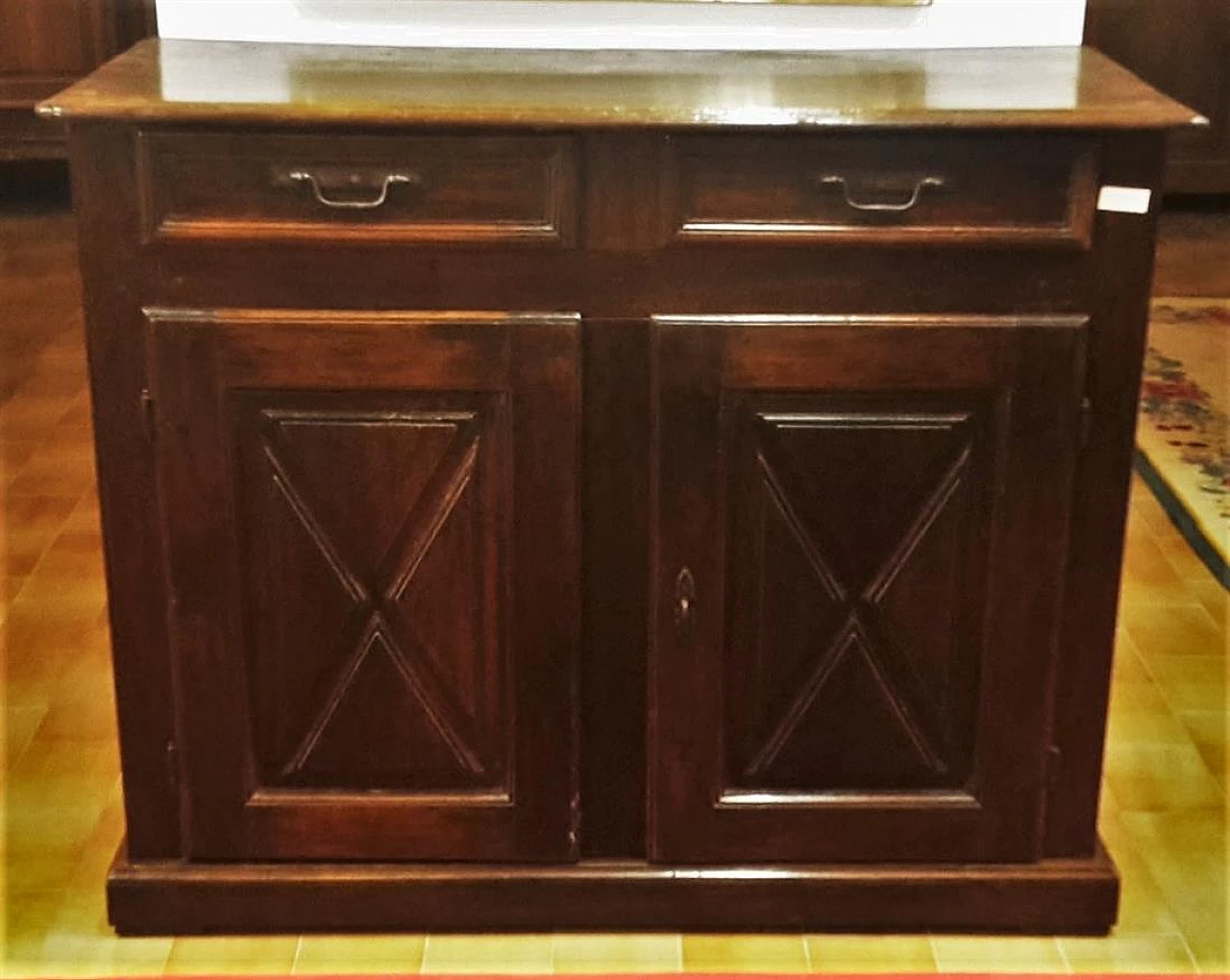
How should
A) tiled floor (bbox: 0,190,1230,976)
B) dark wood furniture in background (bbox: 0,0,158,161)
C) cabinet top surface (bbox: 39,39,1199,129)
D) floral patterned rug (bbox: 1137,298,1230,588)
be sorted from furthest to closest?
1. dark wood furniture in background (bbox: 0,0,158,161)
2. floral patterned rug (bbox: 1137,298,1230,588)
3. tiled floor (bbox: 0,190,1230,976)
4. cabinet top surface (bbox: 39,39,1199,129)

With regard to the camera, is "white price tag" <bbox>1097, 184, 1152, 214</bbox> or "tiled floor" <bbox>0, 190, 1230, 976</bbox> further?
"tiled floor" <bbox>0, 190, 1230, 976</bbox>

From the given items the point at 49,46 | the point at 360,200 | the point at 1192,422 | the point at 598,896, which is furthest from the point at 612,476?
the point at 49,46

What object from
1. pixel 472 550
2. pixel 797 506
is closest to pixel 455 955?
pixel 472 550

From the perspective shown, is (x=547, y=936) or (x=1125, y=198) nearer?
(x=1125, y=198)

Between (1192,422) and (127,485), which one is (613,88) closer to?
(127,485)

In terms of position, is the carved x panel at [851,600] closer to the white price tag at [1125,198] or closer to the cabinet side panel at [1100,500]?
the cabinet side panel at [1100,500]

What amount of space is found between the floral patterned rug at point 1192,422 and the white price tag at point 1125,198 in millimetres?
1385

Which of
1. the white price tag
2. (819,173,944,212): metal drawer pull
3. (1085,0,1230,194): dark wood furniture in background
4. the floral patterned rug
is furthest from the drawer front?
(1085,0,1230,194): dark wood furniture in background

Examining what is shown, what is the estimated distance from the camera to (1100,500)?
1.68m

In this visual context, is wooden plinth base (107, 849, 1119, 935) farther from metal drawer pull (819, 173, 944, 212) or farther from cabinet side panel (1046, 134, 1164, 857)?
metal drawer pull (819, 173, 944, 212)

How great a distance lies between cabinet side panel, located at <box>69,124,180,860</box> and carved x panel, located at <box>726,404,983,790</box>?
2.03ft

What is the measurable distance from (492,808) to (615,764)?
0.48 ft

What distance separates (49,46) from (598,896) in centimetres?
407

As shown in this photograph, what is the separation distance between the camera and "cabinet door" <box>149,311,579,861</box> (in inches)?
63.4
